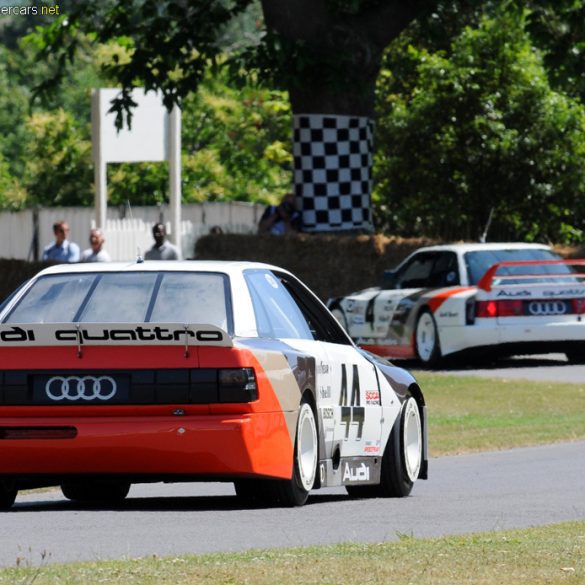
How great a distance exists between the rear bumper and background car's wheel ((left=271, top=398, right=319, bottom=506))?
0.23m

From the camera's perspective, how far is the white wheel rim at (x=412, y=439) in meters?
11.3

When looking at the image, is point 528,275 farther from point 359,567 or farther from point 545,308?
point 359,567

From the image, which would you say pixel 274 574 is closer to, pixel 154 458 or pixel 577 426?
pixel 154 458

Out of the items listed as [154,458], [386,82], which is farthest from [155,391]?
[386,82]

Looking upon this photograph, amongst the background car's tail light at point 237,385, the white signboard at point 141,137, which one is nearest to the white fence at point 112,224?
the white signboard at point 141,137

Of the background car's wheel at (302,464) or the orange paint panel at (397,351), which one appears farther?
the orange paint panel at (397,351)

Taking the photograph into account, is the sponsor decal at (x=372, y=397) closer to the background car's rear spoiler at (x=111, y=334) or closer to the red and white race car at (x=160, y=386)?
the red and white race car at (x=160, y=386)

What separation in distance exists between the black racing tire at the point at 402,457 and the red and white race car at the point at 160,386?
34.0 inches

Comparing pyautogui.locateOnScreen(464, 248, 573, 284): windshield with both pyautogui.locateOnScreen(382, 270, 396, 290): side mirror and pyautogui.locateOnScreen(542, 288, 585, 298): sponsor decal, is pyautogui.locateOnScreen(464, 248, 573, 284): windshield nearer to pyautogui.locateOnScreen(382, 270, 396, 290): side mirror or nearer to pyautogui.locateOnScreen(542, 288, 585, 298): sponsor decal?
pyautogui.locateOnScreen(542, 288, 585, 298): sponsor decal

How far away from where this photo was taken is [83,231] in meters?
42.3

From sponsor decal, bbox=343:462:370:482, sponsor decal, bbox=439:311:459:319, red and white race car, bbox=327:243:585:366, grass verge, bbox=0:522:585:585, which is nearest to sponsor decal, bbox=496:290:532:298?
red and white race car, bbox=327:243:585:366

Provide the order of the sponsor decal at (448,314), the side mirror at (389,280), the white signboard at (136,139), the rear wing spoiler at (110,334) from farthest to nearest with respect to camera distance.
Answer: the white signboard at (136,139) → the side mirror at (389,280) → the sponsor decal at (448,314) → the rear wing spoiler at (110,334)

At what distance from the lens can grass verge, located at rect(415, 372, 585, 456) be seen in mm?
16094

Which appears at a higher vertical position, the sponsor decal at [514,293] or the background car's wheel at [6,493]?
the background car's wheel at [6,493]
